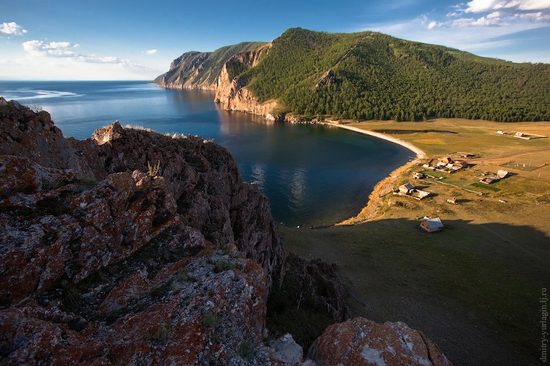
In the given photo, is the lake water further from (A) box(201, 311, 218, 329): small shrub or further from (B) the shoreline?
(A) box(201, 311, 218, 329): small shrub

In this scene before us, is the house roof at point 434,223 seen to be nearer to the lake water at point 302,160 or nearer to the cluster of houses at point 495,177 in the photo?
the lake water at point 302,160

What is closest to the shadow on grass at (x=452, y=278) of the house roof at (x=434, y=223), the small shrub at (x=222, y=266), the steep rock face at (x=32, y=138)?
the house roof at (x=434, y=223)

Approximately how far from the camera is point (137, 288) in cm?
769

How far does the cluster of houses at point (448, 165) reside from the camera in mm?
72450

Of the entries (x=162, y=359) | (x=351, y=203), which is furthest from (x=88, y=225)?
(x=351, y=203)

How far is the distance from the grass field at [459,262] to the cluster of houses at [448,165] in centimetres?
527

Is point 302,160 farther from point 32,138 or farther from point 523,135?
point 523,135

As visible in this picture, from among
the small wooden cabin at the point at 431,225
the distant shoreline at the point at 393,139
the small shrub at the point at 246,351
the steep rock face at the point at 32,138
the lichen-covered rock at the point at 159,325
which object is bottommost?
the small wooden cabin at the point at 431,225

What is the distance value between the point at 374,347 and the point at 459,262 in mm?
32609

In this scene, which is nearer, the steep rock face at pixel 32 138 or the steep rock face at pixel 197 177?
the steep rock face at pixel 32 138

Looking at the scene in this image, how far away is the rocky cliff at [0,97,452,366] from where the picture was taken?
5.94 m

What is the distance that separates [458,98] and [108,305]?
8604 inches

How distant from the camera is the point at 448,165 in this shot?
75.2 meters

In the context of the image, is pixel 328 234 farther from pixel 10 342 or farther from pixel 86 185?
pixel 10 342
